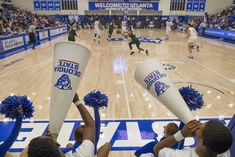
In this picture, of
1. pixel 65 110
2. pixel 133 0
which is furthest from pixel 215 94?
pixel 133 0

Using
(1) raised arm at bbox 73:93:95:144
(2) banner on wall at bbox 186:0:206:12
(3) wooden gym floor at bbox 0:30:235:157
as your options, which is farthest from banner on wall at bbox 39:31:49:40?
(2) banner on wall at bbox 186:0:206:12

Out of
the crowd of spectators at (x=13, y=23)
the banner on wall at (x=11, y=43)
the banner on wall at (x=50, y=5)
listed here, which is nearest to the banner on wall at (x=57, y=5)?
the banner on wall at (x=50, y=5)

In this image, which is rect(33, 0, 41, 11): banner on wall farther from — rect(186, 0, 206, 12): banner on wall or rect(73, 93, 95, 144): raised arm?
rect(73, 93, 95, 144): raised arm

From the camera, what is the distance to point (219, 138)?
4.67 feet

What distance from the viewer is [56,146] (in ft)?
4.70

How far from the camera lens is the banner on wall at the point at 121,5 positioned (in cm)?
3428

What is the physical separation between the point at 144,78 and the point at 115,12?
34763 mm

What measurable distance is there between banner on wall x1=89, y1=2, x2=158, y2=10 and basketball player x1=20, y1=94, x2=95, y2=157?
33.9 m

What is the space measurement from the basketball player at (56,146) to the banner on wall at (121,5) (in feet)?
111

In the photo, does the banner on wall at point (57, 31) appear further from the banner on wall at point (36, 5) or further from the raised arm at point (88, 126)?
the raised arm at point (88, 126)

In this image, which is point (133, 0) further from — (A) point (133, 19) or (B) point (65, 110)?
(B) point (65, 110)

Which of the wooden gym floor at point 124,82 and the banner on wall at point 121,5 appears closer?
the wooden gym floor at point 124,82

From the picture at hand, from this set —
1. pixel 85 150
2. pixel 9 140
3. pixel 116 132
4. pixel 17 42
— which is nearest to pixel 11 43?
pixel 17 42

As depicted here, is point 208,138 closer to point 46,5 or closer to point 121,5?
point 121,5
